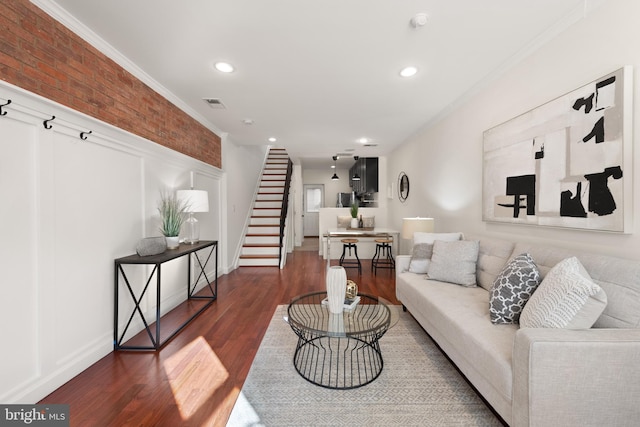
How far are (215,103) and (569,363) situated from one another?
3847 millimetres

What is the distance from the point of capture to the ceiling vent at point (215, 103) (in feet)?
10.8

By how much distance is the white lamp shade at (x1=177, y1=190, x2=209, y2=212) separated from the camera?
310cm

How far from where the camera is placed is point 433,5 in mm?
1771

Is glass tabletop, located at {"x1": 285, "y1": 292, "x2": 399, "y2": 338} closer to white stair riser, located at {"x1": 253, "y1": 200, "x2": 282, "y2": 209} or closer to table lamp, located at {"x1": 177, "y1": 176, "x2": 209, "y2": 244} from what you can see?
table lamp, located at {"x1": 177, "y1": 176, "x2": 209, "y2": 244}

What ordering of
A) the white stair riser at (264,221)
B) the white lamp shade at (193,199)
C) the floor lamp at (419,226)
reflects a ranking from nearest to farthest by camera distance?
the white lamp shade at (193,199)
the floor lamp at (419,226)
the white stair riser at (264,221)

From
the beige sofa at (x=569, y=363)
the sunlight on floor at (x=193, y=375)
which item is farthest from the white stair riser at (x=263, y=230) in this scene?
the beige sofa at (x=569, y=363)

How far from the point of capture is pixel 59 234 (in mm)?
1826

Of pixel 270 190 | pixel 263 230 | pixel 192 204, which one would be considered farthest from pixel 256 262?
pixel 192 204

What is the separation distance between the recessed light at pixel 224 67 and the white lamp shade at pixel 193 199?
133 cm

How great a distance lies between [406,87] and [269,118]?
6.37 feet

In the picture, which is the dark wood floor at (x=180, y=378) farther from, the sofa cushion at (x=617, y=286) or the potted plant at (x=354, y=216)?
the potted plant at (x=354, y=216)

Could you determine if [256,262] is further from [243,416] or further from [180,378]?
[243,416]

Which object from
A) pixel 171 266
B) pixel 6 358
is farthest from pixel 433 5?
pixel 171 266

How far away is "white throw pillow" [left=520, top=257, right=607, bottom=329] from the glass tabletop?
0.79m
